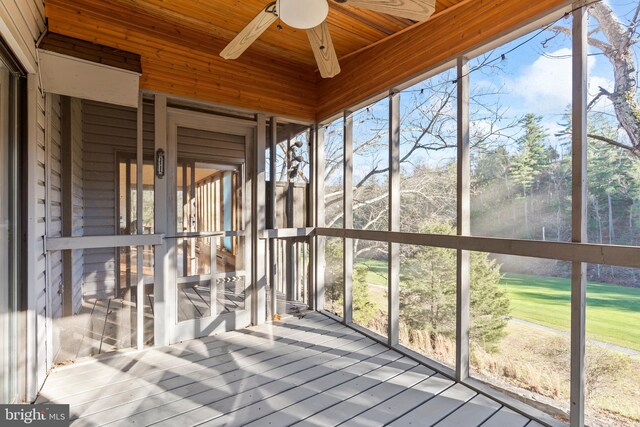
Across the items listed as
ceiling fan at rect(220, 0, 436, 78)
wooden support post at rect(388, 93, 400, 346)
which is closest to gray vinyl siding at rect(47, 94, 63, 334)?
ceiling fan at rect(220, 0, 436, 78)

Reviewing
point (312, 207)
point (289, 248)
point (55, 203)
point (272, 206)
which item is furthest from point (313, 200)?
point (55, 203)

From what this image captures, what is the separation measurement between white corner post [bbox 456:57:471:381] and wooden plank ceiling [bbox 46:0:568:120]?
0.33m

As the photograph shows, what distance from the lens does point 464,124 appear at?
2.23 metres

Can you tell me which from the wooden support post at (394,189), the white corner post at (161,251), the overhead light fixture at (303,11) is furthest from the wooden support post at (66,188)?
the wooden support post at (394,189)

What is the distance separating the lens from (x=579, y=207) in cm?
167

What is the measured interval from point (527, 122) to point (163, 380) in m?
3.22

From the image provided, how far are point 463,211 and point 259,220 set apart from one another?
6.79 ft

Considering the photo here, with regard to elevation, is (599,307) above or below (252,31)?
below

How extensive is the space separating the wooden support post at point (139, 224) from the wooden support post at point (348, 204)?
1965 mm

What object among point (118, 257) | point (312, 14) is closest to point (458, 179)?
point (312, 14)

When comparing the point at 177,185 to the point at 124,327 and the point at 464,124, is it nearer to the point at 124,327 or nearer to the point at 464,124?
the point at 124,327

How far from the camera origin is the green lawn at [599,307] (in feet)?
5.36
